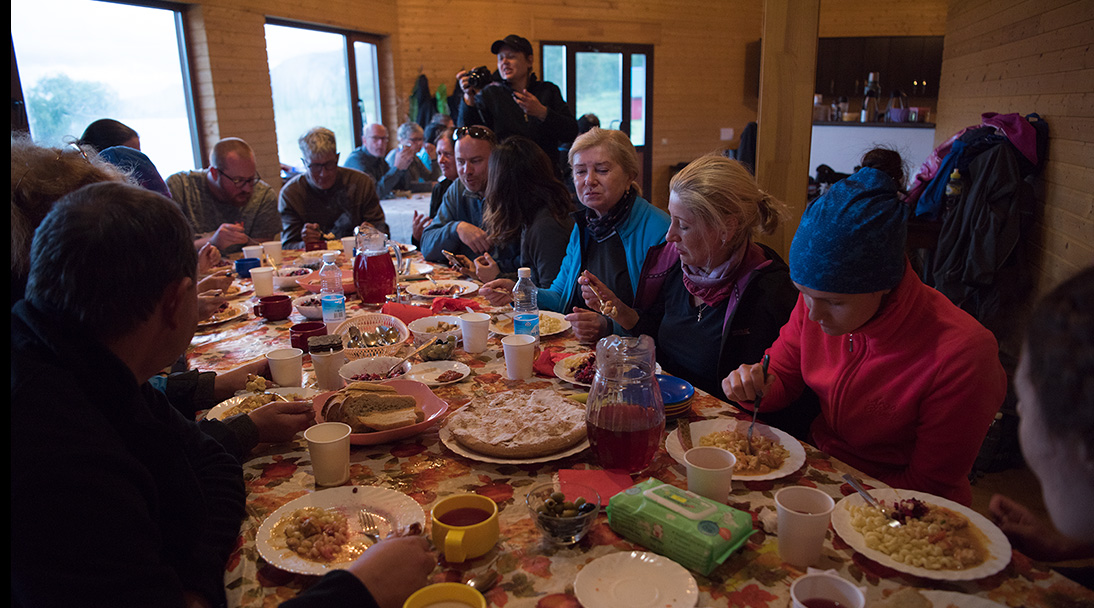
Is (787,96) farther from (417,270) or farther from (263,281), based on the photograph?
(263,281)

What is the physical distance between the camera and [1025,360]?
0.79 meters

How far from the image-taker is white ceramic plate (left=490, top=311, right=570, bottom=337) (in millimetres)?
2426

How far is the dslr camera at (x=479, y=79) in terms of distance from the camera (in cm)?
508

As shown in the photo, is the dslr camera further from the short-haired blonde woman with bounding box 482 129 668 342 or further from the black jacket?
the short-haired blonde woman with bounding box 482 129 668 342

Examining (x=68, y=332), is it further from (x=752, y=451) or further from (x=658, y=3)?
(x=658, y=3)

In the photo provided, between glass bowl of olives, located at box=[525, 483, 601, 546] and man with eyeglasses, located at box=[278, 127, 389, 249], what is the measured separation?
393 centimetres

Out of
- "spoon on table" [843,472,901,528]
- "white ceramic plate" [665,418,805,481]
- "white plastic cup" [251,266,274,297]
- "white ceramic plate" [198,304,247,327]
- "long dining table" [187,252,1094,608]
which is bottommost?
"long dining table" [187,252,1094,608]

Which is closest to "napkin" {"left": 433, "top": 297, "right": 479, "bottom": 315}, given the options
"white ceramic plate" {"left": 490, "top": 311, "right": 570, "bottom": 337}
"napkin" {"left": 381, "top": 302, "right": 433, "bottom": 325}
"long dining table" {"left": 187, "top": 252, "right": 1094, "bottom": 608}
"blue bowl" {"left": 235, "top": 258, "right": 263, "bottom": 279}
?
"napkin" {"left": 381, "top": 302, "right": 433, "bottom": 325}

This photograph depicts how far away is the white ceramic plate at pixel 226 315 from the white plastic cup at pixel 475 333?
43.1 inches

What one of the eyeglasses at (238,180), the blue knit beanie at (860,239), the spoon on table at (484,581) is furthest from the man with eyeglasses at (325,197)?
the spoon on table at (484,581)

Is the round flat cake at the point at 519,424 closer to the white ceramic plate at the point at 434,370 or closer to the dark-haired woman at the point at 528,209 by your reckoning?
the white ceramic plate at the point at 434,370

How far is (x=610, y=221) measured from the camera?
2.92 meters

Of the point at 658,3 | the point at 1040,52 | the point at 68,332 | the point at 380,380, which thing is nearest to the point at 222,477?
the point at 68,332

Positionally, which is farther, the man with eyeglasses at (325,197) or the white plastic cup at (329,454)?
the man with eyeglasses at (325,197)
